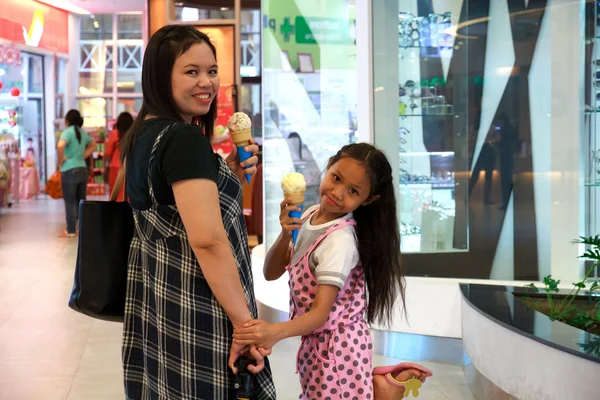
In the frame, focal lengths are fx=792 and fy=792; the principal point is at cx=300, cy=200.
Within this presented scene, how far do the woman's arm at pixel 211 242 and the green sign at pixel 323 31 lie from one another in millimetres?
4172

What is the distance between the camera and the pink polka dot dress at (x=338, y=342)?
216 centimetres

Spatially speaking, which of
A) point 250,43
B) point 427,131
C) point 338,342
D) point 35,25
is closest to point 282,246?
point 338,342

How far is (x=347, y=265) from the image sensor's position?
2096mm

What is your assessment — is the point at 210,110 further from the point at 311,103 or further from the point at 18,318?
the point at 18,318

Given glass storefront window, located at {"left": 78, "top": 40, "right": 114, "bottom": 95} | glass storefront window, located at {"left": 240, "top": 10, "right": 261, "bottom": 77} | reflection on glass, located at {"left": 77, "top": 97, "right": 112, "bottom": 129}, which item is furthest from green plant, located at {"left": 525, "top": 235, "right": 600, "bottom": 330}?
glass storefront window, located at {"left": 78, "top": 40, "right": 114, "bottom": 95}

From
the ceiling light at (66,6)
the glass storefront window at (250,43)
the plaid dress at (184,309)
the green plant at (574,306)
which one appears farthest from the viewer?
the ceiling light at (66,6)

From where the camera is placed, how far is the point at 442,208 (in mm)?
5203

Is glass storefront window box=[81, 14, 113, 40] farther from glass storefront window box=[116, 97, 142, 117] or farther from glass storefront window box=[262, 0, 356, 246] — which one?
glass storefront window box=[262, 0, 356, 246]

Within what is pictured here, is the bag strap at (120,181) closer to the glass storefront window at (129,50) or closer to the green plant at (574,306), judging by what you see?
the green plant at (574,306)

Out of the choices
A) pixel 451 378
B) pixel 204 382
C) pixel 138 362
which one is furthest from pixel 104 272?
pixel 451 378

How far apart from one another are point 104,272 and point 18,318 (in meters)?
4.35

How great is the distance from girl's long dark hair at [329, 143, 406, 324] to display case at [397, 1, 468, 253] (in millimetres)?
2921

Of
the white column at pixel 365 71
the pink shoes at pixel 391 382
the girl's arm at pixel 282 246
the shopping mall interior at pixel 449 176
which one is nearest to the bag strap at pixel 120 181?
the girl's arm at pixel 282 246

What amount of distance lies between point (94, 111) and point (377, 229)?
69.5ft
